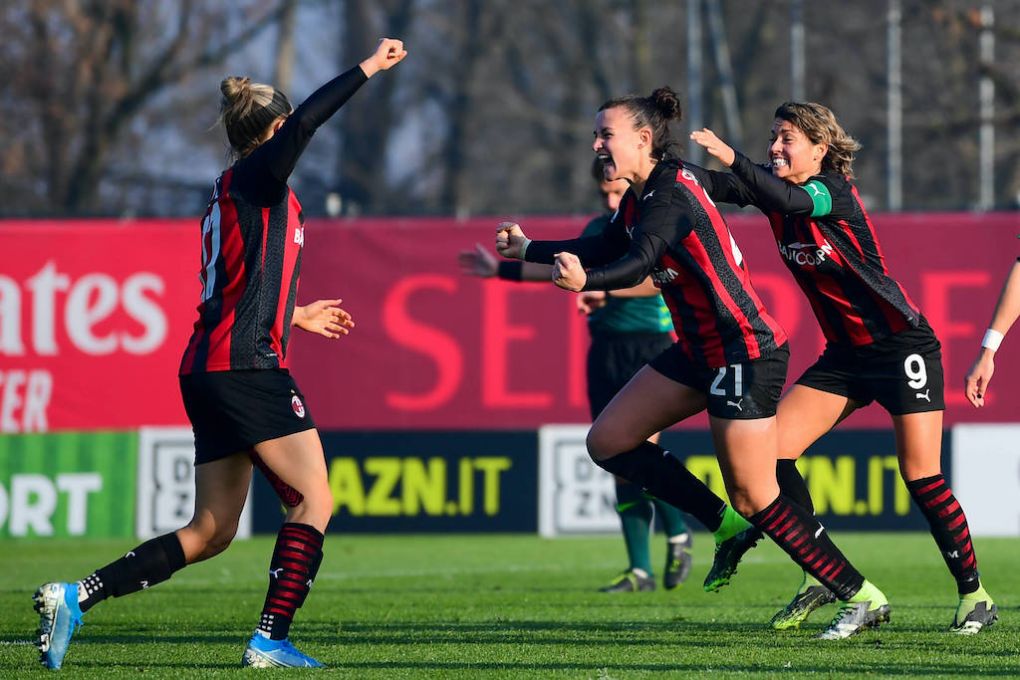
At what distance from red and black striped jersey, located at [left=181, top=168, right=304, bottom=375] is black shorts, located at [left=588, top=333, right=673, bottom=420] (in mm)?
3692

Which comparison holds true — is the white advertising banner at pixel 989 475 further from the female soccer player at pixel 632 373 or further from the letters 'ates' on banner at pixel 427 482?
the female soccer player at pixel 632 373

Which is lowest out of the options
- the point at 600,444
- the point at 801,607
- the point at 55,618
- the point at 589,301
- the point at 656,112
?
the point at 801,607

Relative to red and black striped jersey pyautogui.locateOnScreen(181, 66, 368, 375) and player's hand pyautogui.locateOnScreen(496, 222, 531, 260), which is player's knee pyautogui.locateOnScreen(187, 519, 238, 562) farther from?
player's hand pyautogui.locateOnScreen(496, 222, 531, 260)

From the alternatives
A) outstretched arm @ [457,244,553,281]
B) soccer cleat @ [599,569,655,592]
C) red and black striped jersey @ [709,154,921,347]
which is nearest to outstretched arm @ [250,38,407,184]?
outstretched arm @ [457,244,553,281]

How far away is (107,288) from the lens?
45.9 ft

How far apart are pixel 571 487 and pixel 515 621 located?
19.8 ft

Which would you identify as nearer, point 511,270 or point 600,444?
point 600,444

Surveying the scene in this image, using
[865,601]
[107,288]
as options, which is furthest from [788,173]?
[107,288]

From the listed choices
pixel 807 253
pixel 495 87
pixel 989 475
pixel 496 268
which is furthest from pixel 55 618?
pixel 495 87

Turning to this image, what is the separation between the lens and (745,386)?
6.72m

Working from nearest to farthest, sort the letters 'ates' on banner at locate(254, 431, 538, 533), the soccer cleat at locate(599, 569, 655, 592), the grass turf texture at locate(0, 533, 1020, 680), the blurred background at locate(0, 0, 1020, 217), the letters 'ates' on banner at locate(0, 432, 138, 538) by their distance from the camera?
the grass turf texture at locate(0, 533, 1020, 680), the soccer cleat at locate(599, 569, 655, 592), the letters 'ates' on banner at locate(0, 432, 138, 538), the letters 'ates' on banner at locate(254, 431, 538, 533), the blurred background at locate(0, 0, 1020, 217)

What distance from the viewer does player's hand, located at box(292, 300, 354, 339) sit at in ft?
22.0

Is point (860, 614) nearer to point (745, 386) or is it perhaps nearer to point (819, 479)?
point (745, 386)

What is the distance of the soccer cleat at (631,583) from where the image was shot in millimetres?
9594
